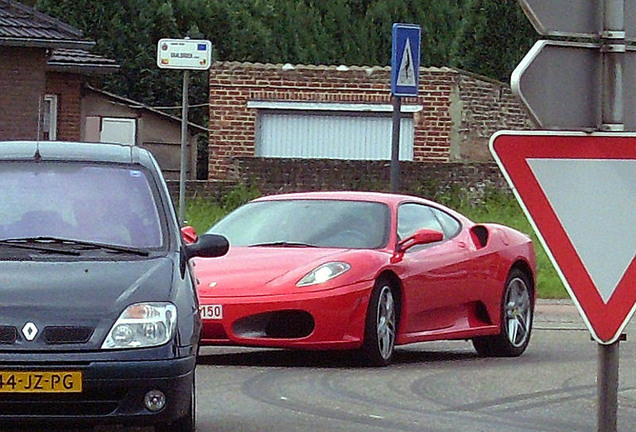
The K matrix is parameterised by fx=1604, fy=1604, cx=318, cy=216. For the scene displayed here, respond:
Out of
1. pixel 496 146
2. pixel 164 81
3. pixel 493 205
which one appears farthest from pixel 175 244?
pixel 164 81

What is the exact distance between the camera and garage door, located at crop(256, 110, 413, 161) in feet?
98.1

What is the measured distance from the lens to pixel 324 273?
37.3ft

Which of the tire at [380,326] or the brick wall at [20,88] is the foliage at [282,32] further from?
the tire at [380,326]

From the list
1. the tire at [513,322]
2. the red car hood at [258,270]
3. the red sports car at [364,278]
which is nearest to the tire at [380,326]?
the red sports car at [364,278]

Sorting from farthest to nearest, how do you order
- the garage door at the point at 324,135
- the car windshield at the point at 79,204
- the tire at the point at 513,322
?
the garage door at the point at 324,135
the tire at the point at 513,322
the car windshield at the point at 79,204

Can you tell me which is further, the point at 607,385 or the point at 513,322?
the point at 513,322

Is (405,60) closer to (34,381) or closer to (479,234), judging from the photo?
(479,234)

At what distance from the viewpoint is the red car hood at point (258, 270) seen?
11.3 meters

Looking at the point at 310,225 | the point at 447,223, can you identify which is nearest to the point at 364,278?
the point at 310,225

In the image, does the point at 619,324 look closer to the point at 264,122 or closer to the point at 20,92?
the point at 20,92

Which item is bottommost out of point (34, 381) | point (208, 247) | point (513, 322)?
point (513, 322)

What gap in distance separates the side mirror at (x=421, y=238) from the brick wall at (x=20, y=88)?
1472 cm

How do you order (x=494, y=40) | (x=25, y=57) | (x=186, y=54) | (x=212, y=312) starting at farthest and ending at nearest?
(x=494, y=40) → (x=25, y=57) → (x=186, y=54) → (x=212, y=312)

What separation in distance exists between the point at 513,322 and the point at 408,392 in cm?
309
